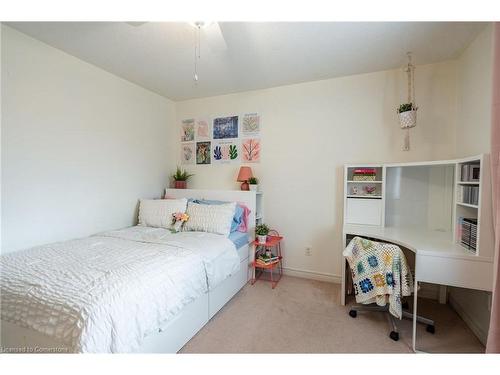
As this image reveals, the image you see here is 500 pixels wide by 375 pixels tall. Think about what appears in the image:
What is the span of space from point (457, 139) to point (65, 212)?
389cm

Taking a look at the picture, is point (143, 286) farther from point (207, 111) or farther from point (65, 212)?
point (207, 111)

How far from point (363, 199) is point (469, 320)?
1.29m

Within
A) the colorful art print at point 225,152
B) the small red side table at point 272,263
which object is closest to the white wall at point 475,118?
the small red side table at point 272,263

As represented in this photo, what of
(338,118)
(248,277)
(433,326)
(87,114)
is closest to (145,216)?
(87,114)

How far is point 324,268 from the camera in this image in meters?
2.75

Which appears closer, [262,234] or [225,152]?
[262,234]

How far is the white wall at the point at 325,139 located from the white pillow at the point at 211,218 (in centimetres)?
68

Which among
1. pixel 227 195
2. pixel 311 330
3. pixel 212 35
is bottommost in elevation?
pixel 311 330

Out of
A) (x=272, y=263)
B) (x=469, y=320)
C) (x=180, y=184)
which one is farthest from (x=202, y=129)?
(x=469, y=320)

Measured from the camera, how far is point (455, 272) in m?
1.52

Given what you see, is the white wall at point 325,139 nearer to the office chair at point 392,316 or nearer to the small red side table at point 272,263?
the small red side table at point 272,263

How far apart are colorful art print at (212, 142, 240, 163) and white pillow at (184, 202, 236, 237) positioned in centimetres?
84

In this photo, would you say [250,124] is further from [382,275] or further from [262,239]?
[382,275]

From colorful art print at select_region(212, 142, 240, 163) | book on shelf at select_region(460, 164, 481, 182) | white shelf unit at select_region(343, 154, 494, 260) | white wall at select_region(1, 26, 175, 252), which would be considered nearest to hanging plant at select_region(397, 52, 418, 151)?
white shelf unit at select_region(343, 154, 494, 260)
